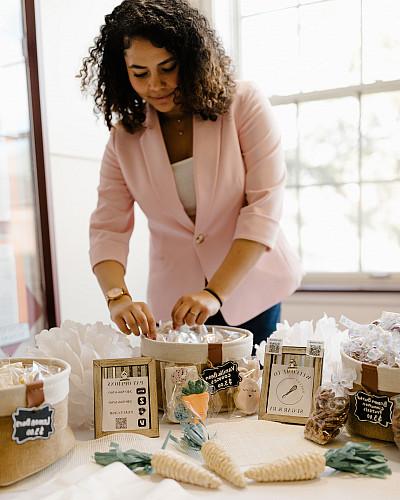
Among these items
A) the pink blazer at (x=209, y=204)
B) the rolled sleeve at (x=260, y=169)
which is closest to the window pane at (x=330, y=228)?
Answer: the pink blazer at (x=209, y=204)

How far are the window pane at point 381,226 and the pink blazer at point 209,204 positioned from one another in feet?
4.02

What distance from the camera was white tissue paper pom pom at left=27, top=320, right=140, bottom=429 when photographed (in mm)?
1057

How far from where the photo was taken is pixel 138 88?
1.47m

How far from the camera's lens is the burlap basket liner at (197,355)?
1.08 m

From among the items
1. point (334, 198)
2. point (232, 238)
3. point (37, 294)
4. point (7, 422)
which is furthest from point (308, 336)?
point (334, 198)

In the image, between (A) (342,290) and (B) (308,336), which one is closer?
(B) (308,336)

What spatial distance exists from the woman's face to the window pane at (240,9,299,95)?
164 cm

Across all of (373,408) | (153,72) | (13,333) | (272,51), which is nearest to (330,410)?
(373,408)

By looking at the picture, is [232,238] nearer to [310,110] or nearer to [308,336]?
[308,336]

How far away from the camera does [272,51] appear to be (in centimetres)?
300

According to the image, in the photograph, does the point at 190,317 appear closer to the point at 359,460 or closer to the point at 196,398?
the point at 196,398

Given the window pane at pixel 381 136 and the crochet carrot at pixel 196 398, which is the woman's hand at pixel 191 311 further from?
the window pane at pixel 381 136

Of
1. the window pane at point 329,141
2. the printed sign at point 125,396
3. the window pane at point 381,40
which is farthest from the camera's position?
the window pane at point 329,141

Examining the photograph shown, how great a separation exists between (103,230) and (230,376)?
2.26ft
